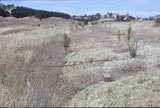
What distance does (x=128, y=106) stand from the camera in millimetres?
7434

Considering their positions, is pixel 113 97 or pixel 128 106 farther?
pixel 113 97

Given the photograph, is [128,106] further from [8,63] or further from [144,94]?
[8,63]

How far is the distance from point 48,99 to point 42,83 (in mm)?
1415

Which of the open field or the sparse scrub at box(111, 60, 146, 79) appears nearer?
the open field

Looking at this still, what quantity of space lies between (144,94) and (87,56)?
251 inches

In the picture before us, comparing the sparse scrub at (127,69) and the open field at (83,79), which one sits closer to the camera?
the open field at (83,79)

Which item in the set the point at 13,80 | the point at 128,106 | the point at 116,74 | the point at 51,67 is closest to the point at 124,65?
the point at 116,74

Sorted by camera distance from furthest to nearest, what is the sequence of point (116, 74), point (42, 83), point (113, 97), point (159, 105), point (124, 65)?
1. point (124, 65)
2. point (116, 74)
3. point (42, 83)
4. point (113, 97)
5. point (159, 105)

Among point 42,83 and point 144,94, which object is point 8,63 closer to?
point 42,83

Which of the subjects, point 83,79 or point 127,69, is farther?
point 127,69

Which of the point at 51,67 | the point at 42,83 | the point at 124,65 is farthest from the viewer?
the point at 51,67

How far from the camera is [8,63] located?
511 inches

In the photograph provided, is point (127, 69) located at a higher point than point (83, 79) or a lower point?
higher

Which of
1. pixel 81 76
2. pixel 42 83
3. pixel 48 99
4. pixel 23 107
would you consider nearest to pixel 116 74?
pixel 81 76
